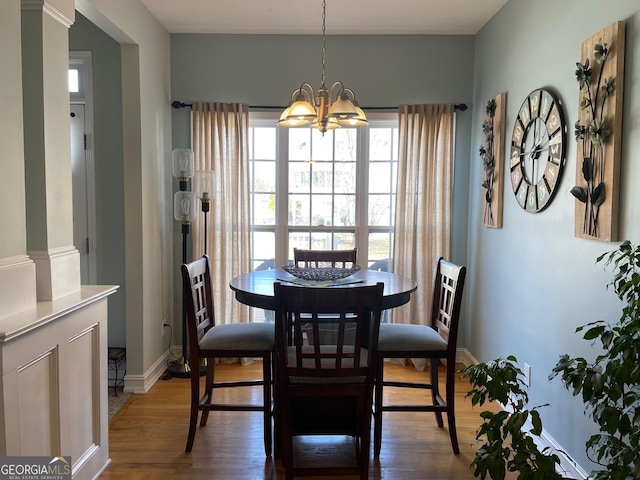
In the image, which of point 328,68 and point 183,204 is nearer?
point 183,204

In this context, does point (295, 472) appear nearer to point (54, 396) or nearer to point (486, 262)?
point (54, 396)

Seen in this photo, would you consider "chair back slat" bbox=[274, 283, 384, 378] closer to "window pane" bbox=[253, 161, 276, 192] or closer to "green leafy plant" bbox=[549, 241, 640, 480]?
"green leafy plant" bbox=[549, 241, 640, 480]

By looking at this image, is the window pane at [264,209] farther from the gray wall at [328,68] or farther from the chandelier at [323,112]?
the chandelier at [323,112]

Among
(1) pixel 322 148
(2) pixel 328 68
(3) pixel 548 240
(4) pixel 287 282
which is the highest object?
(2) pixel 328 68

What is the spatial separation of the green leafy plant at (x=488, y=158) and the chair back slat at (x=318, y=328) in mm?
1593

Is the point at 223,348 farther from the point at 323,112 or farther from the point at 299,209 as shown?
the point at 299,209

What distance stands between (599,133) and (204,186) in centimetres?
266

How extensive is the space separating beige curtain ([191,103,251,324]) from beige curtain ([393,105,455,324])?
1.25 m

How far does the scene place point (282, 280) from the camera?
8.75 feet

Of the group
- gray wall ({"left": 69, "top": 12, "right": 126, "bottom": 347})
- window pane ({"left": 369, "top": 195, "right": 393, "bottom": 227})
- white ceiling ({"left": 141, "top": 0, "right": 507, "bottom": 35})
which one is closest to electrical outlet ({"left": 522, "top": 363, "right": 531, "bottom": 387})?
window pane ({"left": 369, "top": 195, "right": 393, "bottom": 227})

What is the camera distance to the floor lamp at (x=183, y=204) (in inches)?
138

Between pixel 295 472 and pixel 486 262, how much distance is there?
2.06 meters

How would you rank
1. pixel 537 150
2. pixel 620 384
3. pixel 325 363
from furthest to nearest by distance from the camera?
pixel 537 150, pixel 325 363, pixel 620 384

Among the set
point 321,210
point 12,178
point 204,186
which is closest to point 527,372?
point 321,210
